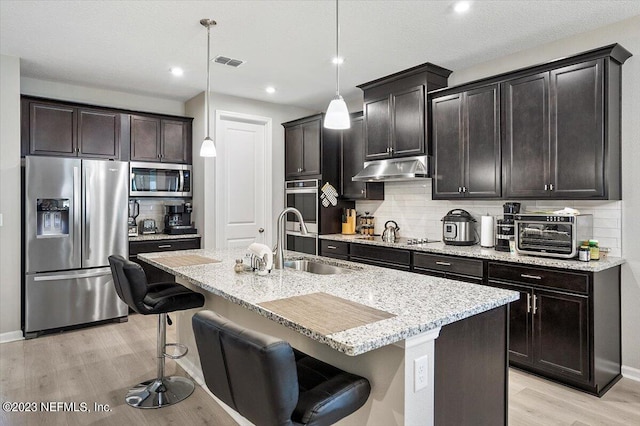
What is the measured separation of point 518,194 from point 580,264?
2.78 ft

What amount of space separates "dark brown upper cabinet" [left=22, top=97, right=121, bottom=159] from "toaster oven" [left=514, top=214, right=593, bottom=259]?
451 centimetres

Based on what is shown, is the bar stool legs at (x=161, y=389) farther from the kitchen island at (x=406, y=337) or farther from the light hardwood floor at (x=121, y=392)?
the kitchen island at (x=406, y=337)

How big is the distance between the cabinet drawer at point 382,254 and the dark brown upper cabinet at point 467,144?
2.35 ft

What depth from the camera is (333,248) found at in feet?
16.6

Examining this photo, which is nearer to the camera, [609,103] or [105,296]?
[609,103]

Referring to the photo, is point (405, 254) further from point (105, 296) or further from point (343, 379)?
point (105, 296)

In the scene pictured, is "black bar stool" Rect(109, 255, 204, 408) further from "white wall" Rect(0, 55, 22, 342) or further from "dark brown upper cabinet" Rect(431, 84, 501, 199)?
"dark brown upper cabinet" Rect(431, 84, 501, 199)

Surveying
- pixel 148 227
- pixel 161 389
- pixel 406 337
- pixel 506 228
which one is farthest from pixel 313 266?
pixel 148 227

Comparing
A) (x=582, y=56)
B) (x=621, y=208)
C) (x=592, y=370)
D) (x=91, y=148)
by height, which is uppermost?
(x=582, y=56)

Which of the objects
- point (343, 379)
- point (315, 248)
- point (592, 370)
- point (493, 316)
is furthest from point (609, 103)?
point (315, 248)

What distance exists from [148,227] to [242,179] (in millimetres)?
1377

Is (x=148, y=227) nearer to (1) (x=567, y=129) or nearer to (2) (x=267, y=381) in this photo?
(2) (x=267, y=381)

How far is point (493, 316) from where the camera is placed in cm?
196

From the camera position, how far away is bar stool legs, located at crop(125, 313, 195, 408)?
270 cm
